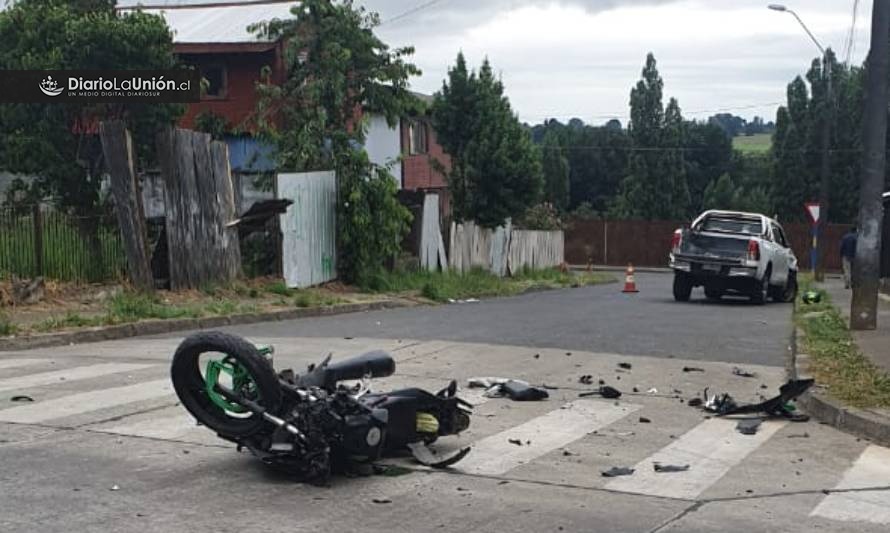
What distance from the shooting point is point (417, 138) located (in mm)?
41812

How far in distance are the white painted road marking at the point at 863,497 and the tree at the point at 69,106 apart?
2006cm

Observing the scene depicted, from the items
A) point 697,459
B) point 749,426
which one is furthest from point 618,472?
point 749,426

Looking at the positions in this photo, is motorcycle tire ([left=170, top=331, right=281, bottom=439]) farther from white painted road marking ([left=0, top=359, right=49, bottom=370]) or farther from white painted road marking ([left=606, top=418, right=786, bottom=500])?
white painted road marking ([left=0, top=359, right=49, bottom=370])

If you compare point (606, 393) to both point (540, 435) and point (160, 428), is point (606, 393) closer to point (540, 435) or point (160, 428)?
point (540, 435)

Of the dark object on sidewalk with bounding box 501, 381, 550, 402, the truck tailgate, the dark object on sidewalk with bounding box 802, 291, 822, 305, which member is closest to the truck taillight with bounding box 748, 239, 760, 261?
the truck tailgate

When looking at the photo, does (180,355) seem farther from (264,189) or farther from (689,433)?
(264,189)

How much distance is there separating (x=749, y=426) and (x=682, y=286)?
15.1 meters

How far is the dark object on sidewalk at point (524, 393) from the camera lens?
9492mm

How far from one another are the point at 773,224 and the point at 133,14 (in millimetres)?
15530

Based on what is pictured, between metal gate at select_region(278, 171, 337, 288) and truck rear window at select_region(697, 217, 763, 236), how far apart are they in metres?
7.66

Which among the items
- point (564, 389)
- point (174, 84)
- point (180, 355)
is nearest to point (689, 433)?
point (564, 389)

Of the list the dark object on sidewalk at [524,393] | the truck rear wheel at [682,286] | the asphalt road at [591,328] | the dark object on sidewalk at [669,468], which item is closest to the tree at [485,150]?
the truck rear wheel at [682,286]

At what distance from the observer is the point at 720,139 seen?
8306 cm

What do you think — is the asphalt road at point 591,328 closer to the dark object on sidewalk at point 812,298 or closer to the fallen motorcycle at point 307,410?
the dark object on sidewalk at point 812,298
